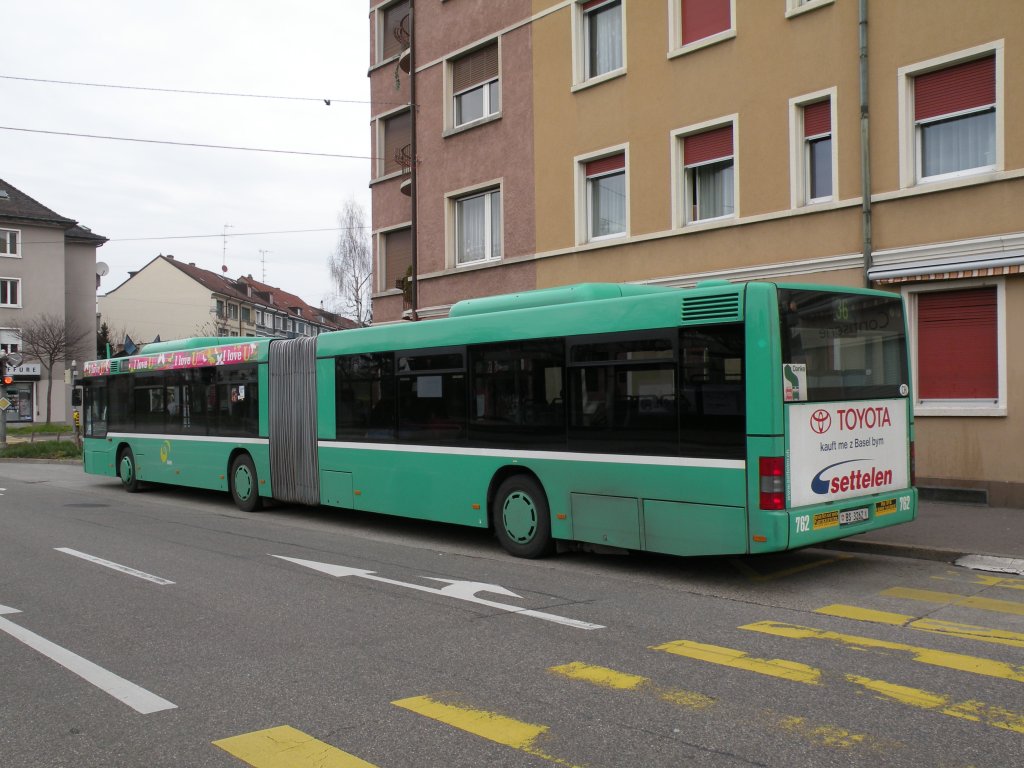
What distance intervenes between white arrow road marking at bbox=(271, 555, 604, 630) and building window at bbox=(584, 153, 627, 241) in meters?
10.1

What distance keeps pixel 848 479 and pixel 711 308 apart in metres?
1.94

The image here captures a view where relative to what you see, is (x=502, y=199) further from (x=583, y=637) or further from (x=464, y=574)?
(x=583, y=637)

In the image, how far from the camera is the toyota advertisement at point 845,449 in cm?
784

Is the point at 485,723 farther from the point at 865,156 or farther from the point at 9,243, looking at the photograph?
the point at 9,243

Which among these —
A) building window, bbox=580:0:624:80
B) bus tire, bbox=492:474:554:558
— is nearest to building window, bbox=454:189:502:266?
building window, bbox=580:0:624:80

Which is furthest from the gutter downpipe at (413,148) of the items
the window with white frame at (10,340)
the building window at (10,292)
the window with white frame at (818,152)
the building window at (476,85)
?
the building window at (10,292)

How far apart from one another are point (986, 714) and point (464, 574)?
5113 mm

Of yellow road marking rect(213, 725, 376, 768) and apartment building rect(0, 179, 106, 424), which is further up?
apartment building rect(0, 179, 106, 424)

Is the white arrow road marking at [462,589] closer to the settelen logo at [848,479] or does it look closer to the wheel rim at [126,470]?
the settelen logo at [848,479]

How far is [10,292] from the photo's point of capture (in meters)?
55.8

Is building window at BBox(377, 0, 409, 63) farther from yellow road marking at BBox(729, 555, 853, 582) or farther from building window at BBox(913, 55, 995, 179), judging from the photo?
yellow road marking at BBox(729, 555, 853, 582)

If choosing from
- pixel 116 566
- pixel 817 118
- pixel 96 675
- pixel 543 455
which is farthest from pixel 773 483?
pixel 817 118

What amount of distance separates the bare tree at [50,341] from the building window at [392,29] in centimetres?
3548

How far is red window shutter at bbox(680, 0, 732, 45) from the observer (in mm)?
15773
